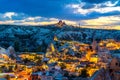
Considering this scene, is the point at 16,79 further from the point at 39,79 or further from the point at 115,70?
the point at 115,70

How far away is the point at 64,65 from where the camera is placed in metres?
87.5

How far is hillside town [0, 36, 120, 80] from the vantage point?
71.0ft

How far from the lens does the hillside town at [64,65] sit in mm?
21655

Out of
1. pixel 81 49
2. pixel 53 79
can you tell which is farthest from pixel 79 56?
pixel 53 79

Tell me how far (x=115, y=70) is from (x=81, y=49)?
4612 inches

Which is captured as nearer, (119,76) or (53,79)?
(119,76)

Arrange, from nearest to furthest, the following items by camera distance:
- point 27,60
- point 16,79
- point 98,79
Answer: point 98,79 → point 16,79 → point 27,60

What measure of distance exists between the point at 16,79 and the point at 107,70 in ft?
152

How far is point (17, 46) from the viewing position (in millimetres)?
176750

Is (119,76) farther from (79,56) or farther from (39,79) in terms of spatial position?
(79,56)

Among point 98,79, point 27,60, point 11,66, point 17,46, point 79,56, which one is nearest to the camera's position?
point 98,79

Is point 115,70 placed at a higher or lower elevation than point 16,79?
higher

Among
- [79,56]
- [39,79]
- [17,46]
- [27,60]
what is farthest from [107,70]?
[17,46]

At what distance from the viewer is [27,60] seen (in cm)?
11162
